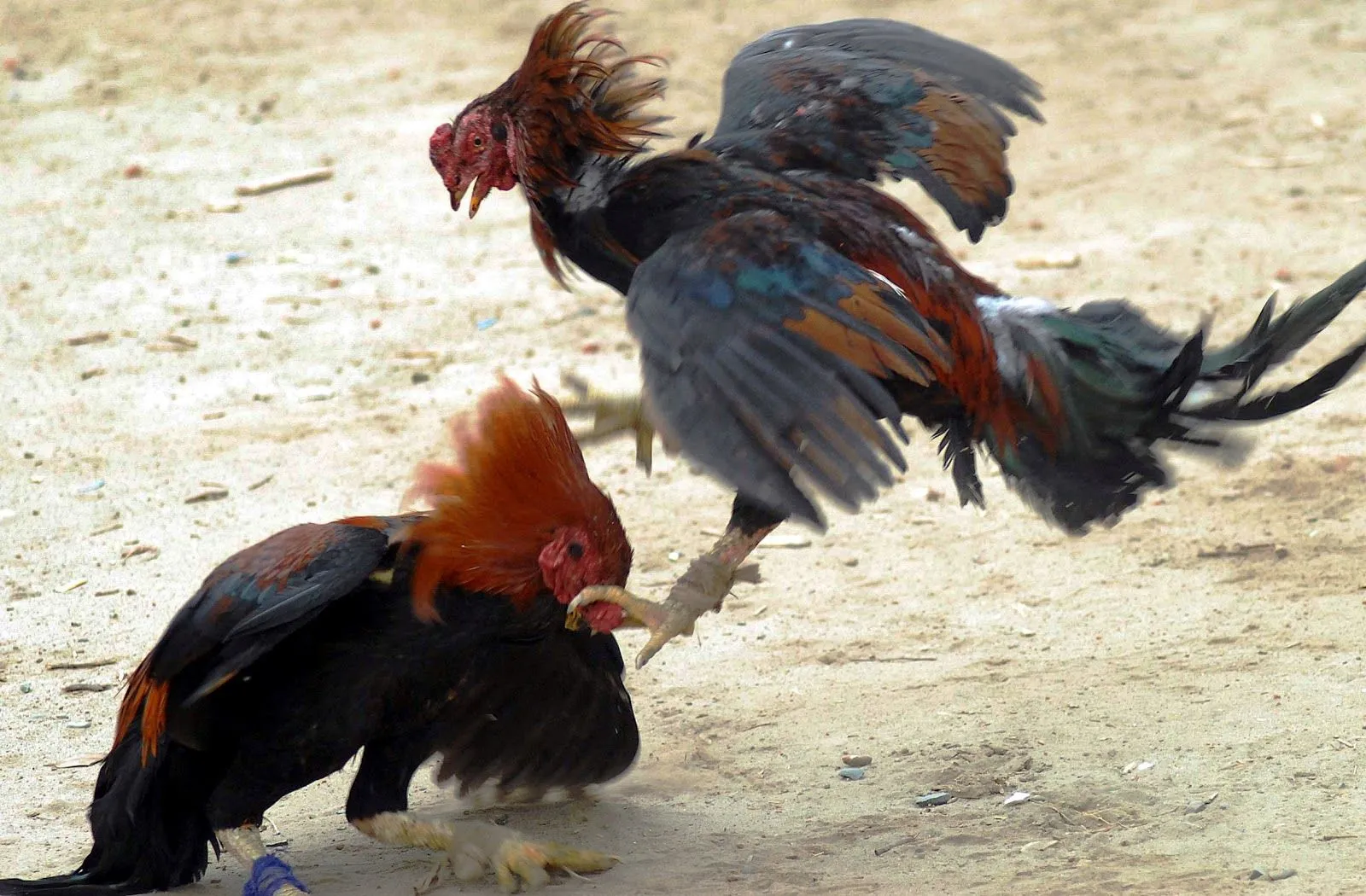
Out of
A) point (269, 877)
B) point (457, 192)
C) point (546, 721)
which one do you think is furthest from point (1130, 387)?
point (269, 877)

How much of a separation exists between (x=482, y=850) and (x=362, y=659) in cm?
52

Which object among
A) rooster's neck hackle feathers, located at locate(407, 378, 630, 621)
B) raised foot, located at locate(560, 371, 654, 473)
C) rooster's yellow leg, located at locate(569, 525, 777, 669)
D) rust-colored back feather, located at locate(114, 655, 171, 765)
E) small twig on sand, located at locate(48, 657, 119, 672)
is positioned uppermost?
rooster's neck hackle feathers, located at locate(407, 378, 630, 621)

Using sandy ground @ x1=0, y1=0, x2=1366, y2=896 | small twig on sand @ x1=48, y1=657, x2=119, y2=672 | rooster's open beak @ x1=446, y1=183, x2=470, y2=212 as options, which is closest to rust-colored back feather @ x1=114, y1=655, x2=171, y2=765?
sandy ground @ x1=0, y1=0, x2=1366, y2=896

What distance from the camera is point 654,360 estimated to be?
3080 mm

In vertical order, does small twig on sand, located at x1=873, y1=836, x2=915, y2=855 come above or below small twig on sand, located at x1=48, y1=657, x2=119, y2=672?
above

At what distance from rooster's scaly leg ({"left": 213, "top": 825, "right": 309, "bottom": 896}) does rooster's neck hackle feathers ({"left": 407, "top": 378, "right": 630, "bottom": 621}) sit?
65 cm

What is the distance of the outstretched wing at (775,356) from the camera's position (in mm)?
2924

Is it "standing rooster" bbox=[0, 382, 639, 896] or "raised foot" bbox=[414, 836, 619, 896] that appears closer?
"standing rooster" bbox=[0, 382, 639, 896]

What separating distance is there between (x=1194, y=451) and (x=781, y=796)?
4.19 feet

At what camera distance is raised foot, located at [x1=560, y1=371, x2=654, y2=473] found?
408cm

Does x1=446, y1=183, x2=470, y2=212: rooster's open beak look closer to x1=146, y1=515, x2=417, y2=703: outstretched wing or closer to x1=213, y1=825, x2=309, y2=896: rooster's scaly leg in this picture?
x1=146, y1=515, x2=417, y2=703: outstretched wing

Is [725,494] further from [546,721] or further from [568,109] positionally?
[568,109]

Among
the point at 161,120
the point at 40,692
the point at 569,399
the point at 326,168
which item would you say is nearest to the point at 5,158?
the point at 161,120

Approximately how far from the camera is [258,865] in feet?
11.3
